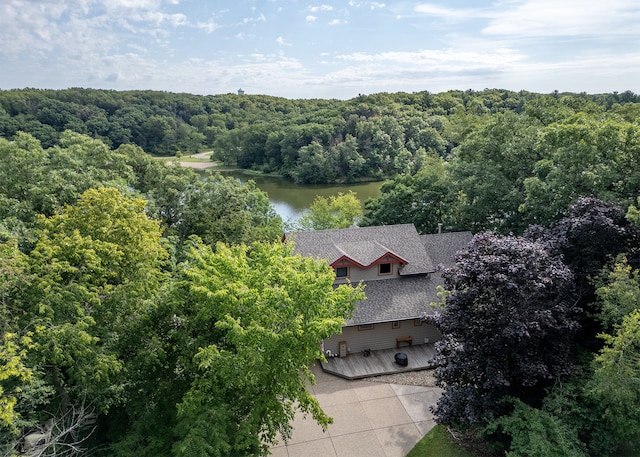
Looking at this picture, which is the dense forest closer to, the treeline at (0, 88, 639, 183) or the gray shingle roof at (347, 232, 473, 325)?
the gray shingle roof at (347, 232, 473, 325)

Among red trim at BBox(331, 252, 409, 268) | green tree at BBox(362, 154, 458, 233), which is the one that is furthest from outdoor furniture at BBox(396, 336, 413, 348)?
green tree at BBox(362, 154, 458, 233)

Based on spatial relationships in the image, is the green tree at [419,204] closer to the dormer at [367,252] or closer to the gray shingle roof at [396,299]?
the dormer at [367,252]

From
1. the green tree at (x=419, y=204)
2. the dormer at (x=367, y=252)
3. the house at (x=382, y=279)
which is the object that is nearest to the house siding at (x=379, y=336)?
the house at (x=382, y=279)

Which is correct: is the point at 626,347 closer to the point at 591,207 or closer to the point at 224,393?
the point at 591,207

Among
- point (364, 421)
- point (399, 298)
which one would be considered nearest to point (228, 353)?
point (364, 421)

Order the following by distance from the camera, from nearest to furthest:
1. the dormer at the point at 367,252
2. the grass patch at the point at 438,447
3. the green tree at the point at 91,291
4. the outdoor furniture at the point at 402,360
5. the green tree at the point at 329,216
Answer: the green tree at the point at 91,291 < the grass patch at the point at 438,447 < the outdoor furniture at the point at 402,360 < the dormer at the point at 367,252 < the green tree at the point at 329,216

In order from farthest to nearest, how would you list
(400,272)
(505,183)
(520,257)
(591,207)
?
(505,183) → (400,272) → (591,207) → (520,257)

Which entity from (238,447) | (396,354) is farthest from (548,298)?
(238,447)
